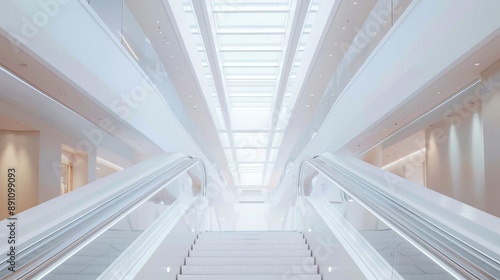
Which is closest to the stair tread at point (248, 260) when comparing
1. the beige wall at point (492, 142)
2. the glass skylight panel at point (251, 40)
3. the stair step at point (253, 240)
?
the stair step at point (253, 240)

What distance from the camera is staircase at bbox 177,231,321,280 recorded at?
4910 millimetres

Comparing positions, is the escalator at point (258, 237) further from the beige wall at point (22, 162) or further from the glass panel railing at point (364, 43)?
the beige wall at point (22, 162)

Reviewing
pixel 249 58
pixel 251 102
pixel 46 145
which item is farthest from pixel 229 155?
pixel 46 145

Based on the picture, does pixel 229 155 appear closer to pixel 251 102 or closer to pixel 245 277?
pixel 251 102

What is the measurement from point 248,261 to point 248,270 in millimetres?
461

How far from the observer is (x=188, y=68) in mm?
14266

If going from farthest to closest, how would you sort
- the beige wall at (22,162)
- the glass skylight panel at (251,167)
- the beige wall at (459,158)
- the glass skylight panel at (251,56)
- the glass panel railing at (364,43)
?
the glass skylight panel at (251,167) → the glass skylight panel at (251,56) → the beige wall at (22,162) → the beige wall at (459,158) → the glass panel railing at (364,43)

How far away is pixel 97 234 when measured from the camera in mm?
2926

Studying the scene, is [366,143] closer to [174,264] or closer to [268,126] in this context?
[174,264]

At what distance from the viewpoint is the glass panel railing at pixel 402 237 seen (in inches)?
88.9

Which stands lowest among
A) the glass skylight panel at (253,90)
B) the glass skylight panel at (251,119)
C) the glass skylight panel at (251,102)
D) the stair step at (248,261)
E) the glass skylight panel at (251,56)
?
the stair step at (248,261)

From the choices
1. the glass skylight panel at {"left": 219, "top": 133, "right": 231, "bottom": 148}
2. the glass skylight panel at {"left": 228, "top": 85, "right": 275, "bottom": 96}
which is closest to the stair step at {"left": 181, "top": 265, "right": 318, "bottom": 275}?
the glass skylight panel at {"left": 228, "top": 85, "right": 275, "bottom": 96}

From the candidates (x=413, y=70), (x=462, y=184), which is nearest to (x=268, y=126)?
(x=462, y=184)

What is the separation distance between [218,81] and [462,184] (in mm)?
9386
